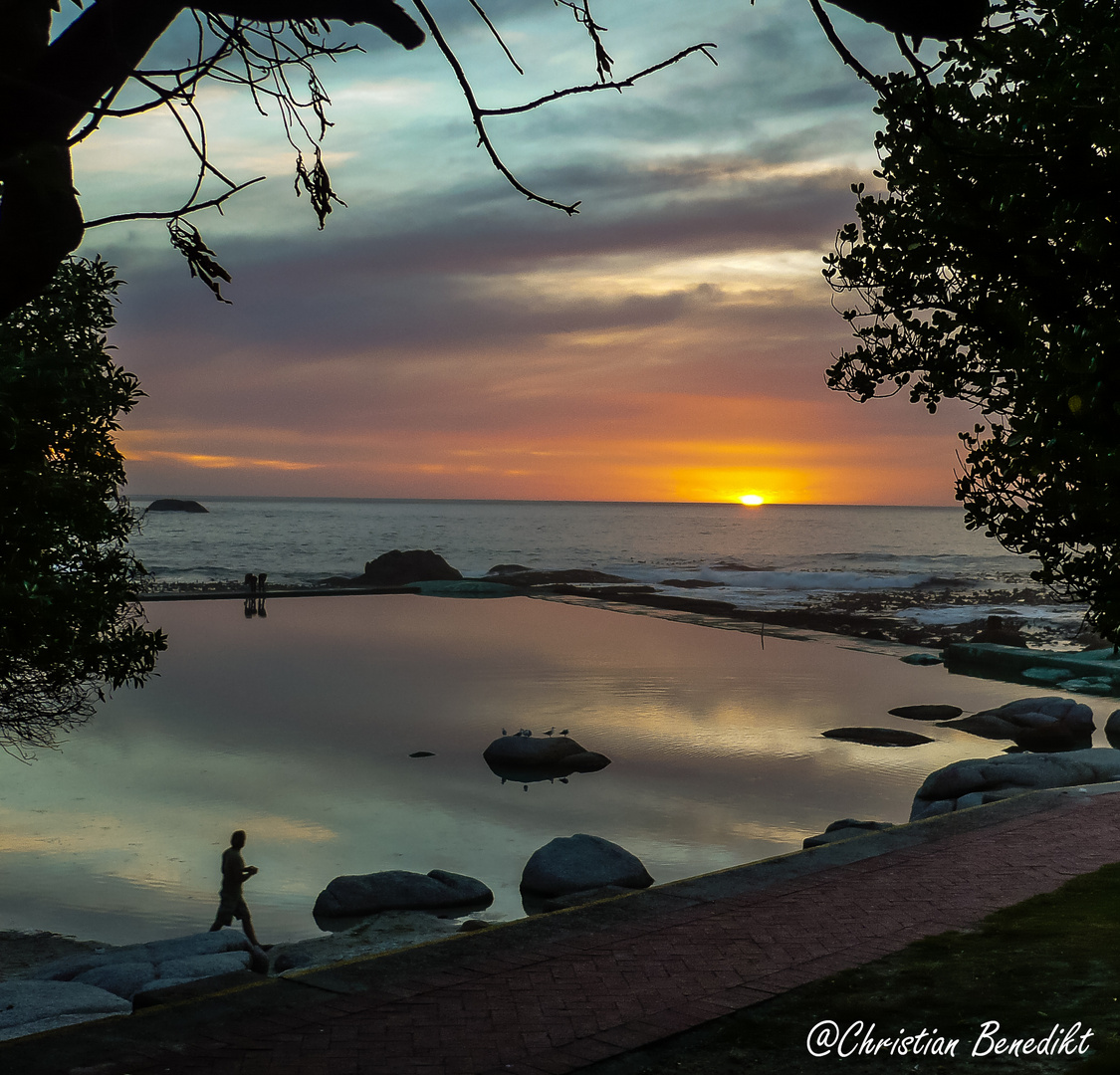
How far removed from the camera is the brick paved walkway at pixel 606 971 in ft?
18.8

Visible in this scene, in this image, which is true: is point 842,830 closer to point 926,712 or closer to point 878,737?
point 878,737

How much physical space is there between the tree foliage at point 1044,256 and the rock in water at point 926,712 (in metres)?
14.6

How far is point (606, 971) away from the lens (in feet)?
23.2

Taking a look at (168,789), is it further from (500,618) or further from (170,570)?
(170,570)

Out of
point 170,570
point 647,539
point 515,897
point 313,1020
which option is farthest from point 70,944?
point 647,539

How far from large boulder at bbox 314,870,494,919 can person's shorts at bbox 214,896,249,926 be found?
0.74 meters

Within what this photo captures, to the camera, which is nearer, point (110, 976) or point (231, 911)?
point (110, 976)

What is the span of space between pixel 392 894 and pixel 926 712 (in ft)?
50.1

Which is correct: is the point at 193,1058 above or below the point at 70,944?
above

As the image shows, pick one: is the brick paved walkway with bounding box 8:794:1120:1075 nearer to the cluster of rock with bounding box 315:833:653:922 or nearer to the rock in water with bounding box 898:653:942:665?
the cluster of rock with bounding box 315:833:653:922

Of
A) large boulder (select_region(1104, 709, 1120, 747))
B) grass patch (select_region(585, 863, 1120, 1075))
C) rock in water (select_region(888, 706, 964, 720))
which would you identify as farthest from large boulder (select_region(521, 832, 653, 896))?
large boulder (select_region(1104, 709, 1120, 747))

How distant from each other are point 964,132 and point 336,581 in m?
55.3

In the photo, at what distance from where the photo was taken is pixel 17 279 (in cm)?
378

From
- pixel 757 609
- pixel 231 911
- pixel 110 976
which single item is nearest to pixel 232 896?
pixel 231 911
